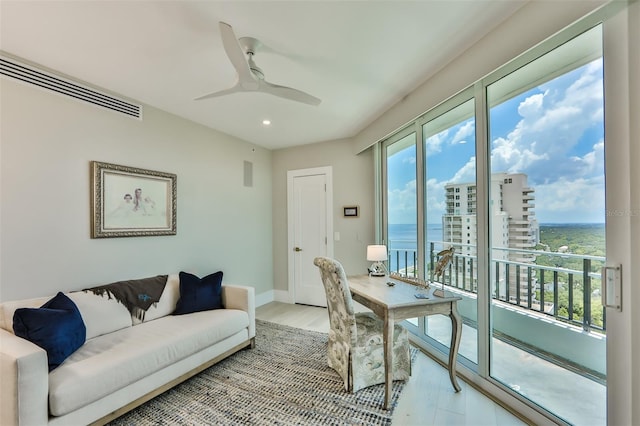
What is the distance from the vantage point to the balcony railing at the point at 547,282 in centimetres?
152

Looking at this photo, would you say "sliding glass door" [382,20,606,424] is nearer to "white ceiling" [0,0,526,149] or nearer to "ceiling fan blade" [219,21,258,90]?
"white ceiling" [0,0,526,149]

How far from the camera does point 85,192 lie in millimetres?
2494

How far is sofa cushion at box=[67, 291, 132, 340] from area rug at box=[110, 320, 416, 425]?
680mm

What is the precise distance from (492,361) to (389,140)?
2.65 meters

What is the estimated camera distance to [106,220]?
2631 millimetres

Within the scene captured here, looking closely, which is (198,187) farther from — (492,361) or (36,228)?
(492,361)

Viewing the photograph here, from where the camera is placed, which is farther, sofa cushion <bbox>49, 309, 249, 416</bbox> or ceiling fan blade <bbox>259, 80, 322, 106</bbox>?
ceiling fan blade <bbox>259, 80, 322, 106</bbox>

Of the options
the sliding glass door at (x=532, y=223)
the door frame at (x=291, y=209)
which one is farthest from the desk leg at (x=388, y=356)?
the door frame at (x=291, y=209)

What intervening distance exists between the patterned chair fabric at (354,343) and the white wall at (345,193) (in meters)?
1.84

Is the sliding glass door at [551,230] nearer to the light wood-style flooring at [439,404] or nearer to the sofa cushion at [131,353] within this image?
the light wood-style flooring at [439,404]

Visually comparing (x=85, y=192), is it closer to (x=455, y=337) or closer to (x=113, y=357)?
(x=113, y=357)

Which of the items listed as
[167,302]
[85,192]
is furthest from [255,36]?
[167,302]

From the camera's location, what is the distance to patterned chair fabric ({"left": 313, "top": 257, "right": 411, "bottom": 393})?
2.13 meters

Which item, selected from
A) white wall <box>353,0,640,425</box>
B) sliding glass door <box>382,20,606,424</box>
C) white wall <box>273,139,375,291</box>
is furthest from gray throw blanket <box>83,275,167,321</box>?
white wall <box>353,0,640,425</box>
